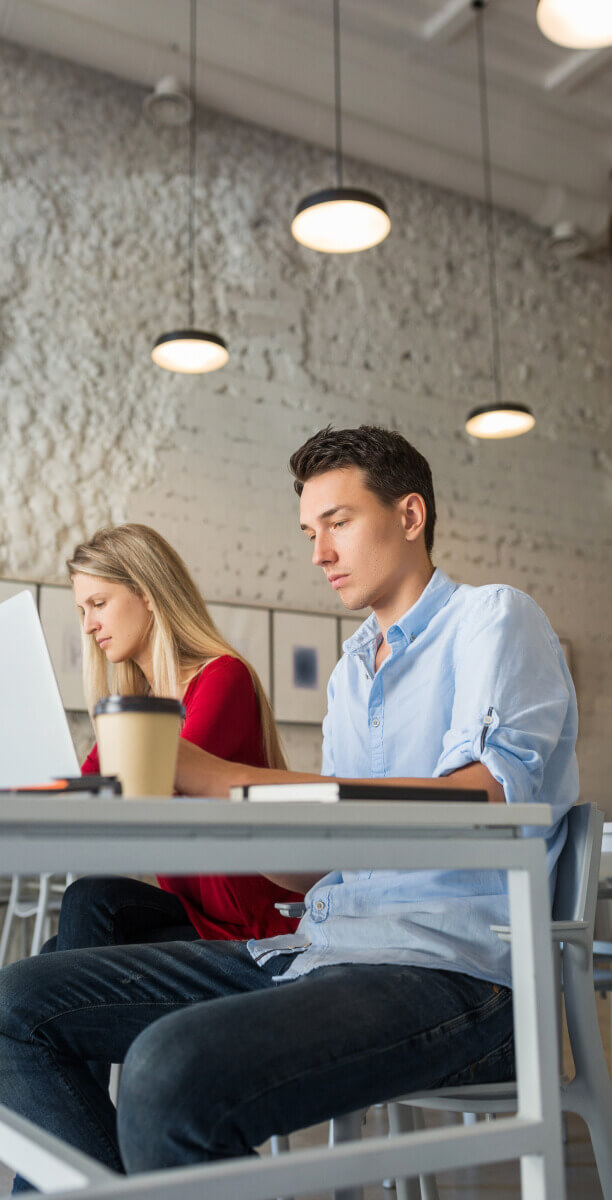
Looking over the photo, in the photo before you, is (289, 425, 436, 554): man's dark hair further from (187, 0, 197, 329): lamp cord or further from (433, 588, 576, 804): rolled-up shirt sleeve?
(187, 0, 197, 329): lamp cord

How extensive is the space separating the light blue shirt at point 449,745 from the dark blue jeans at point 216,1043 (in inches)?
2.1

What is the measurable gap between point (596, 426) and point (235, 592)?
292cm

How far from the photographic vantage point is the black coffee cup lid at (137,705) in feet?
2.59

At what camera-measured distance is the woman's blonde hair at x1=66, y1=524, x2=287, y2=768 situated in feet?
6.47

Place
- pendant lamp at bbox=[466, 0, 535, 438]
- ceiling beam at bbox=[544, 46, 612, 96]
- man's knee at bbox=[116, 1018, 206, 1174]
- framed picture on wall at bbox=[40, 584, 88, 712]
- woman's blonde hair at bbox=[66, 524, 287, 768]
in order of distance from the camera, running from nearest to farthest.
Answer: man's knee at bbox=[116, 1018, 206, 1174] < woman's blonde hair at bbox=[66, 524, 287, 768] < framed picture on wall at bbox=[40, 584, 88, 712] < pendant lamp at bbox=[466, 0, 535, 438] < ceiling beam at bbox=[544, 46, 612, 96]

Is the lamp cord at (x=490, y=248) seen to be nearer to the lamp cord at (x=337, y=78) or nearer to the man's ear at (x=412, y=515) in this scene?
the lamp cord at (x=337, y=78)

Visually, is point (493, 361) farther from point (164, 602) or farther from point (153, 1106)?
point (153, 1106)

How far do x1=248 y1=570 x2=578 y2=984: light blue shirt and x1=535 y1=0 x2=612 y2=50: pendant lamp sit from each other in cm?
278

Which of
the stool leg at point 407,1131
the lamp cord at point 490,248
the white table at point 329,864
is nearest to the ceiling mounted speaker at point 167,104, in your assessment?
the lamp cord at point 490,248

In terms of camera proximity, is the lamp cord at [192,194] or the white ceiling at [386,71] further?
the lamp cord at [192,194]

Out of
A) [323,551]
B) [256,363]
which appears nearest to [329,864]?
[323,551]

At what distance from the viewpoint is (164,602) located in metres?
2.01

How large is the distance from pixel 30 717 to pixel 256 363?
16.6 feet

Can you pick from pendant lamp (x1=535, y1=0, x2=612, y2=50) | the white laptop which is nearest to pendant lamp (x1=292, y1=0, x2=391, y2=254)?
pendant lamp (x1=535, y1=0, x2=612, y2=50)
